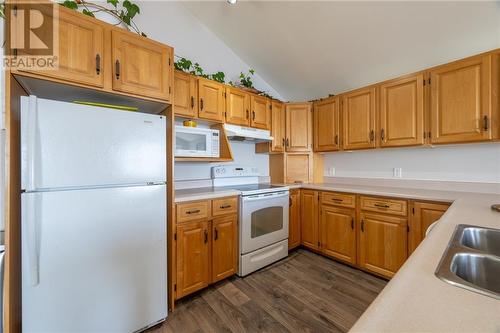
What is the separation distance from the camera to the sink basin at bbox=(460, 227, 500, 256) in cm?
94

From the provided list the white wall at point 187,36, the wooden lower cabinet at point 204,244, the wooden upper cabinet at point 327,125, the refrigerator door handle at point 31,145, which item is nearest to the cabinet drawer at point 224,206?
the wooden lower cabinet at point 204,244

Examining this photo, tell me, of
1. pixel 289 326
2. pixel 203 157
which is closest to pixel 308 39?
pixel 203 157

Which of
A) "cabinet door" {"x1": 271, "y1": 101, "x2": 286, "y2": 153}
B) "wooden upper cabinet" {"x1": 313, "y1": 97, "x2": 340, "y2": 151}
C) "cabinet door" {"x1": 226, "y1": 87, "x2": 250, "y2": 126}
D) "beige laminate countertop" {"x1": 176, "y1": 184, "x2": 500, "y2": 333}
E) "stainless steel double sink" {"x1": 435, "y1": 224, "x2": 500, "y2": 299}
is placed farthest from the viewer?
"cabinet door" {"x1": 271, "y1": 101, "x2": 286, "y2": 153}

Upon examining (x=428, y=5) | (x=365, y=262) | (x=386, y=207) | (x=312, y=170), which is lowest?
(x=365, y=262)

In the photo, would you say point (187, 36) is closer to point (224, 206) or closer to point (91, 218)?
point (224, 206)

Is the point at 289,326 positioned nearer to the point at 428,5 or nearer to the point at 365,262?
the point at 365,262

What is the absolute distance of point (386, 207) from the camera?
7.06 feet

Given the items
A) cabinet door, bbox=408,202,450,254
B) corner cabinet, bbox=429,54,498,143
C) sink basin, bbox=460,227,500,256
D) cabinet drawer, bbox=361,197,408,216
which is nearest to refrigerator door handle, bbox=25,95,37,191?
sink basin, bbox=460,227,500,256

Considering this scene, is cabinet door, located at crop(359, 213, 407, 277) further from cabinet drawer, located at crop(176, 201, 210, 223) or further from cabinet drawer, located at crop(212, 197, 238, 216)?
cabinet drawer, located at crop(176, 201, 210, 223)

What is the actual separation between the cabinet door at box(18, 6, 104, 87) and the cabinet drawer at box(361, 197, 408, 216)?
8.57 ft

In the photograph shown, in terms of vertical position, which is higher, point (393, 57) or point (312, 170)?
point (393, 57)

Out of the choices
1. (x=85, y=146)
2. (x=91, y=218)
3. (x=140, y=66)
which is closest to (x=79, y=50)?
(x=140, y=66)

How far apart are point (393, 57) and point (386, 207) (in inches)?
64.4

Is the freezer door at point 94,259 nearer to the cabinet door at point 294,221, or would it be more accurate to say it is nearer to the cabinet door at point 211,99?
the cabinet door at point 211,99
